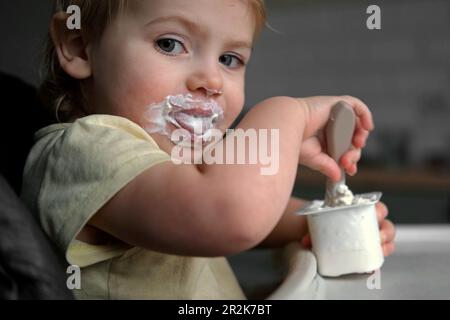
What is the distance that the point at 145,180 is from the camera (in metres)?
0.39

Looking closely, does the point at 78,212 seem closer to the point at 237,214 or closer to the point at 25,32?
the point at 237,214

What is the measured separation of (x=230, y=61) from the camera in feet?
1.73

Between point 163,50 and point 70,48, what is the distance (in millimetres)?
107

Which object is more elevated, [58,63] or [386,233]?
[58,63]

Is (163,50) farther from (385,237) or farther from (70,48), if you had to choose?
(385,237)

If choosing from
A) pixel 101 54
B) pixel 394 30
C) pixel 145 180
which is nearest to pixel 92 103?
pixel 101 54

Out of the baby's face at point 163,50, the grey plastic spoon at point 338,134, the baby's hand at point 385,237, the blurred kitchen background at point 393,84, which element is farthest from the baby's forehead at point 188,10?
the blurred kitchen background at point 393,84

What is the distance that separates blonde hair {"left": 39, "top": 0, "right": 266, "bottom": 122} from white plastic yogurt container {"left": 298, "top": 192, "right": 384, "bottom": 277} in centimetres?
18

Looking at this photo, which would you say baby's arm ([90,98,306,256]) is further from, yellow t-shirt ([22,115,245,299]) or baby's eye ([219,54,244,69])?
baby's eye ([219,54,244,69])

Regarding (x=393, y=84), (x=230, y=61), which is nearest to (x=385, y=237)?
(x=230, y=61)

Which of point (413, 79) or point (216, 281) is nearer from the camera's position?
point (216, 281)

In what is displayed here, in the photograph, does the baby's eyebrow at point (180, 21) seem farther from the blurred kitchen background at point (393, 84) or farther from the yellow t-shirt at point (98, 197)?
the blurred kitchen background at point (393, 84)

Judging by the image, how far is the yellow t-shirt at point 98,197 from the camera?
0.41 m
